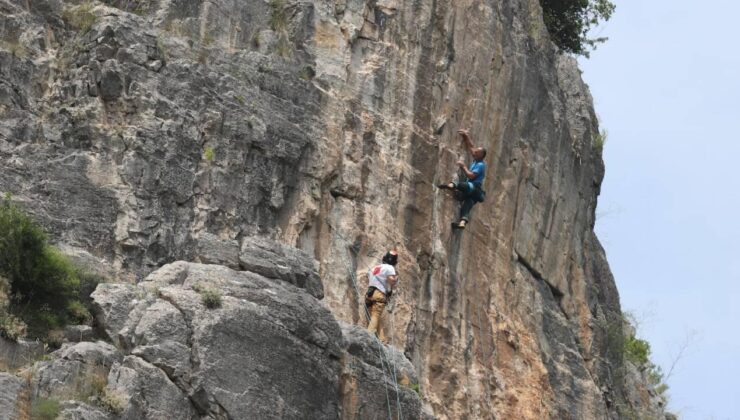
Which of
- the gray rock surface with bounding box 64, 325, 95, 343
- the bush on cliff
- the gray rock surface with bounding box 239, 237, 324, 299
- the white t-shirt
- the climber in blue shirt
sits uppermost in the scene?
the climber in blue shirt

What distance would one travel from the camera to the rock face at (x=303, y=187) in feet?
82.4

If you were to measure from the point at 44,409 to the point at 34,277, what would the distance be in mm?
2906

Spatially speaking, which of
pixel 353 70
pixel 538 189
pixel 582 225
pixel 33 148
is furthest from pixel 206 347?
pixel 582 225

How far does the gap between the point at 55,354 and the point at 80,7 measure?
7990 mm

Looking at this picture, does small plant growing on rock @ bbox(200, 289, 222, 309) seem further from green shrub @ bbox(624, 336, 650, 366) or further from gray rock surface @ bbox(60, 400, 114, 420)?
green shrub @ bbox(624, 336, 650, 366)

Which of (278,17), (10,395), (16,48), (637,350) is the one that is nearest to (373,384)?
(10,395)

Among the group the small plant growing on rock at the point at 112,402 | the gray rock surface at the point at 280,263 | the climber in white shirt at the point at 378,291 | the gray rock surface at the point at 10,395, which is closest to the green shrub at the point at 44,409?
the gray rock surface at the point at 10,395

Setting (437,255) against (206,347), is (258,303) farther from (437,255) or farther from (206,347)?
(437,255)

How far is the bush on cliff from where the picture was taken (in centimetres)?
2444

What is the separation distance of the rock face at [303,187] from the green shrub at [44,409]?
1.01m

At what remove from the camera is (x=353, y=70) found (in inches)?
1247

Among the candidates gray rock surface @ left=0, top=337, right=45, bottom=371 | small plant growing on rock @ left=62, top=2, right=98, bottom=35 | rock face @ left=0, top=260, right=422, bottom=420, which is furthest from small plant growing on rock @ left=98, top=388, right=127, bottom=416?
small plant growing on rock @ left=62, top=2, right=98, bottom=35

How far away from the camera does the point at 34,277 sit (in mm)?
24516

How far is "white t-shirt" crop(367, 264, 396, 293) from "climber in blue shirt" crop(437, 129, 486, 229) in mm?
3210
